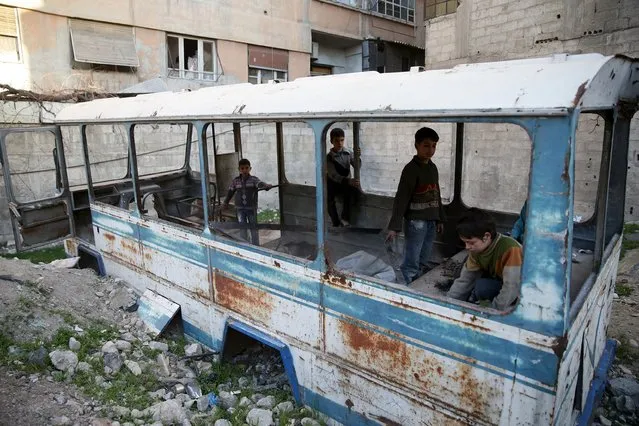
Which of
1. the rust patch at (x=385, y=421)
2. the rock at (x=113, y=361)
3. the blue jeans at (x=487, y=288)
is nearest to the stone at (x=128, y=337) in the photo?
the rock at (x=113, y=361)

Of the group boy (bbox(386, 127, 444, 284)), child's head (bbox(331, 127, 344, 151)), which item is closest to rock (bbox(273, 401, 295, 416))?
boy (bbox(386, 127, 444, 284))

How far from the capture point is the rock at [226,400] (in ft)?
11.1

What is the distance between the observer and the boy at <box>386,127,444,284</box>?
10.8ft

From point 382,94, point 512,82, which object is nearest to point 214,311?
point 382,94

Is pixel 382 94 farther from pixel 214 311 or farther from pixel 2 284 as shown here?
pixel 2 284

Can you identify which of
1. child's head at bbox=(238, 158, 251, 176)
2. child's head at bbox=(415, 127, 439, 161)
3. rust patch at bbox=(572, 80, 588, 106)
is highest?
rust patch at bbox=(572, 80, 588, 106)

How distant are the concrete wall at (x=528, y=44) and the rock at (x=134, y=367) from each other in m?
6.73

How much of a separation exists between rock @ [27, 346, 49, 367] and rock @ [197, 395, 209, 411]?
1.34 metres

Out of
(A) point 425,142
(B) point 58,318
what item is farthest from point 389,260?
(B) point 58,318

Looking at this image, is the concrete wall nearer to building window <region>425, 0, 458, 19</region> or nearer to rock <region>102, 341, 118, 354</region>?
building window <region>425, 0, 458, 19</region>

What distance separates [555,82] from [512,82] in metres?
0.18

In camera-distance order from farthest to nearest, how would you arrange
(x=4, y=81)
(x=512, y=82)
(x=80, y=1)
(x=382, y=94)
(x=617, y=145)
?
(x=80, y=1), (x=4, y=81), (x=617, y=145), (x=382, y=94), (x=512, y=82)

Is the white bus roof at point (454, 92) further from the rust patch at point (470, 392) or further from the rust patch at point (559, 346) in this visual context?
the rust patch at point (470, 392)

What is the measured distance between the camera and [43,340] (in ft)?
12.7
